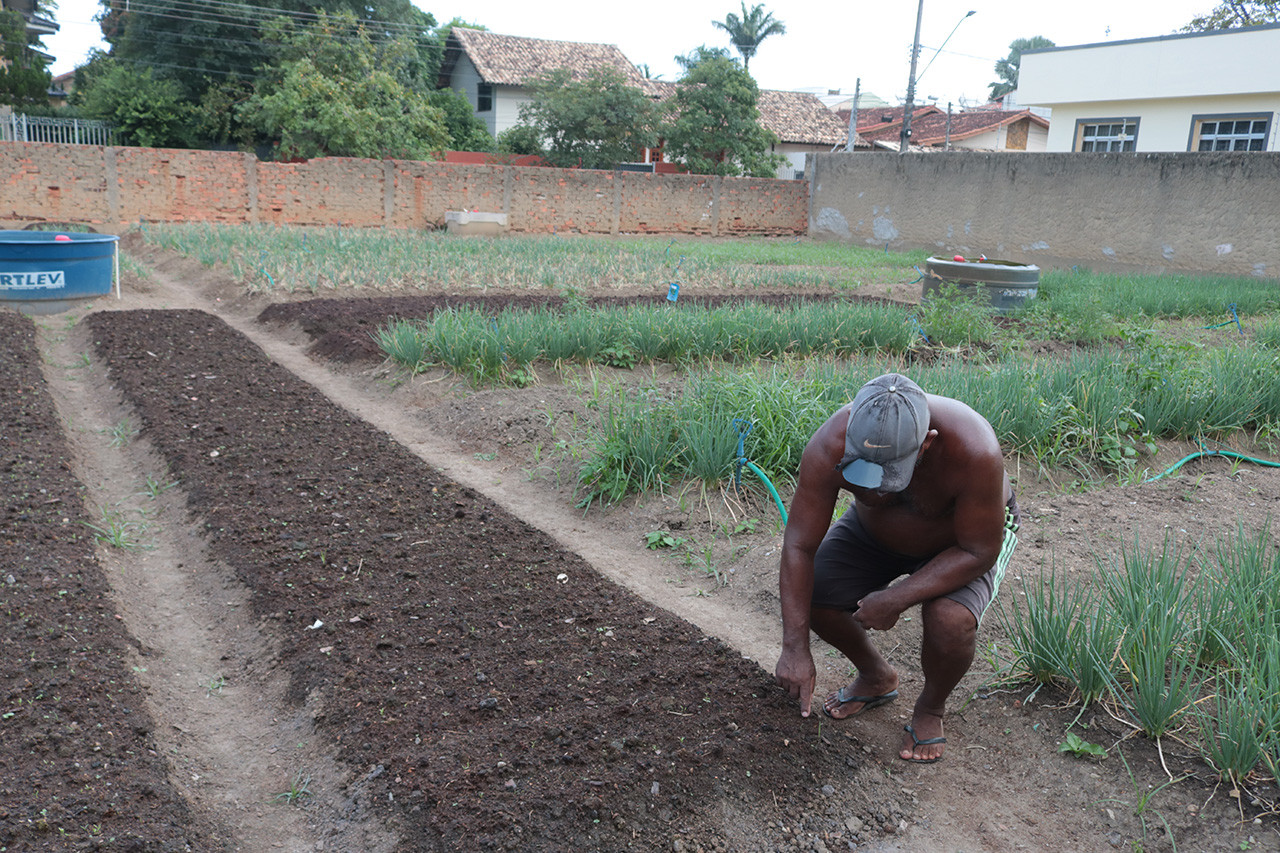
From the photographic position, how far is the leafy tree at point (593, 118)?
2675 centimetres

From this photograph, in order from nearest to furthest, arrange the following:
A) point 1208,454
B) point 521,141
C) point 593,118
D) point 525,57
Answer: point 1208,454 < point 593,118 < point 521,141 < point 525,57

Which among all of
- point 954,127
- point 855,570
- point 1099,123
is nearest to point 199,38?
point 1099,123

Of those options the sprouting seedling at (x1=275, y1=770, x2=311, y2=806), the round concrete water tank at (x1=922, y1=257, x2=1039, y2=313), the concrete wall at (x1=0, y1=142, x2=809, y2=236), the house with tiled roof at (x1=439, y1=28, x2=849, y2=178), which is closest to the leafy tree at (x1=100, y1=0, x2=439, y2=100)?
the house with tiled roof at (x1=439, y1=28, x2=849, y2=178)

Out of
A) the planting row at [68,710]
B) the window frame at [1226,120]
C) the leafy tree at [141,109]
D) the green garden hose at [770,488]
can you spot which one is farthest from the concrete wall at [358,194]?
the green garden hose at [770,488]

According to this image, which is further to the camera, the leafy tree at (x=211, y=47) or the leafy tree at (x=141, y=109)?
the leafy tree at (x=211, y=47)

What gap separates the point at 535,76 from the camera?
102 feet

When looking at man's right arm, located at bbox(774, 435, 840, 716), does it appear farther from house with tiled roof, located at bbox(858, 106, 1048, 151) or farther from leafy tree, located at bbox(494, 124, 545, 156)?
house with tiled roof, located at bbox(858, 106, 1048, 151)

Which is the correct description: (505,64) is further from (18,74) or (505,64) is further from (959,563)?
(959,563)

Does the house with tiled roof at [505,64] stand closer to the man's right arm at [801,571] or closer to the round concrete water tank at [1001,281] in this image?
the round concrete water tank at [1001,281]

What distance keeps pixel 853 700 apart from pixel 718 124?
27.1 metres

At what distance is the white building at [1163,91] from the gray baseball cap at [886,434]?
21.2m

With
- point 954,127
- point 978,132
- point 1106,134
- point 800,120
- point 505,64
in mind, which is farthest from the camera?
point 954,127

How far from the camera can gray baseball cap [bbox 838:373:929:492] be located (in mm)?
2135

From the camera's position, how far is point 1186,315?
10133mm
